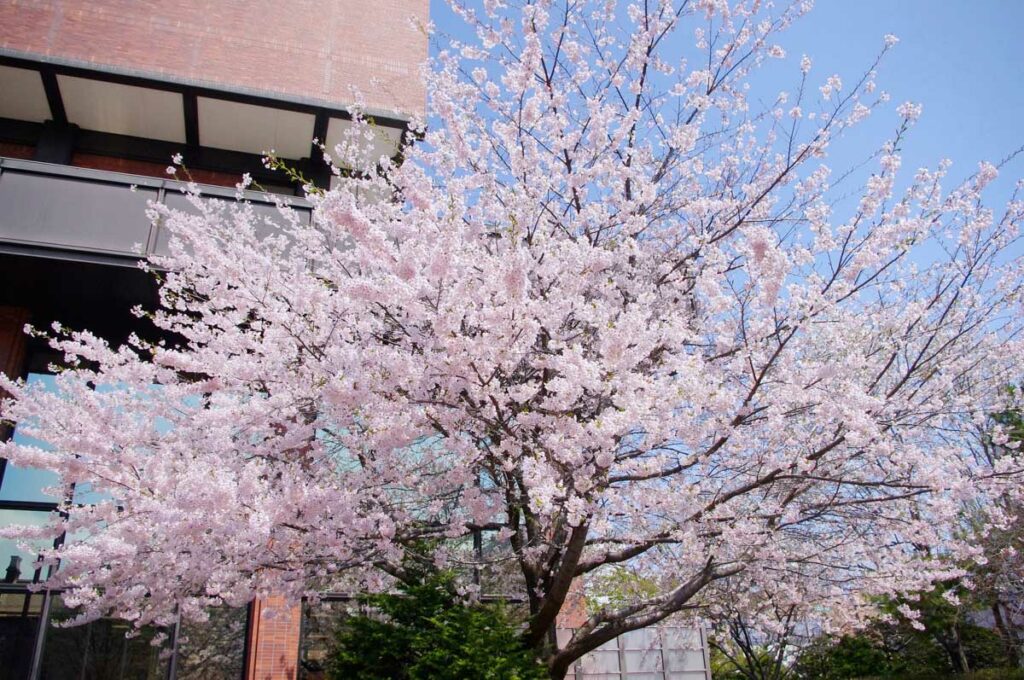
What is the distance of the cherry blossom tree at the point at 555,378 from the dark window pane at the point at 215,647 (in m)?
1.61

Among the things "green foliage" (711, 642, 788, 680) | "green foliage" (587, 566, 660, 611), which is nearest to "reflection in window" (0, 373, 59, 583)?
"green foliage" (587, 566, 660, 611)

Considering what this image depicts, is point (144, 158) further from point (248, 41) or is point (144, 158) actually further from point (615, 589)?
point (615, 589)

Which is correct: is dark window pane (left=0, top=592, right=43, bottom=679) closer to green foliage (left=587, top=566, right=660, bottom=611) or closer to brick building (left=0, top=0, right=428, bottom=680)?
brick building (left=0, top=0, right=428, bottom=680)

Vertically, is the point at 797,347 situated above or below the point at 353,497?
above

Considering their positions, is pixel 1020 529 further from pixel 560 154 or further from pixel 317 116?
pixel 317 116

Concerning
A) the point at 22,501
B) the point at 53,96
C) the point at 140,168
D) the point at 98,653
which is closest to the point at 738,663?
the point at 98,653

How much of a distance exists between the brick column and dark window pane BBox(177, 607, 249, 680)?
0.21 metres

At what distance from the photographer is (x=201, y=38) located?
1220 centimetres

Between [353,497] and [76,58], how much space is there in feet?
32.0

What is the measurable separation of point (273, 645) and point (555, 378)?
21.2 ft

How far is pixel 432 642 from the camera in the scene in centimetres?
648

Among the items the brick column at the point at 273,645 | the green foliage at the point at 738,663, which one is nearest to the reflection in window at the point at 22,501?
the brick column at the point at 273,645

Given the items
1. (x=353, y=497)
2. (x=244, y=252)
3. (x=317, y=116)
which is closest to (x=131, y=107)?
(x=317, y=116)

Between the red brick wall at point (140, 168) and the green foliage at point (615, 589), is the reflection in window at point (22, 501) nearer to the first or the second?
the red brick wall at point (140, 168)
